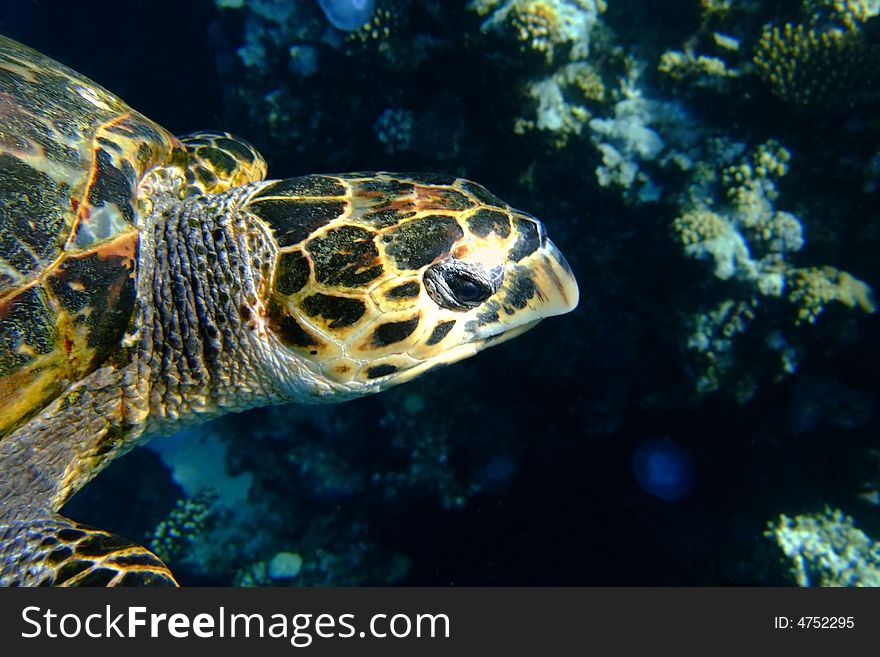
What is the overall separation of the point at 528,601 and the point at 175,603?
1.33 m

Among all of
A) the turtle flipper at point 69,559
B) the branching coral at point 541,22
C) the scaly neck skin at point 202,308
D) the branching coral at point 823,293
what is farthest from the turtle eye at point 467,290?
the branching coral at point 823,293

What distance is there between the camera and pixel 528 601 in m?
1.97

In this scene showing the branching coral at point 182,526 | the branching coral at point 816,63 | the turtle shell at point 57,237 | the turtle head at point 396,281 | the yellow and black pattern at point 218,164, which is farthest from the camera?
the branching coral at point 182,526

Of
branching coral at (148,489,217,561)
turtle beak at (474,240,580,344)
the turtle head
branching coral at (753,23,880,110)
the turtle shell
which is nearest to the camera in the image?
the turtle shell

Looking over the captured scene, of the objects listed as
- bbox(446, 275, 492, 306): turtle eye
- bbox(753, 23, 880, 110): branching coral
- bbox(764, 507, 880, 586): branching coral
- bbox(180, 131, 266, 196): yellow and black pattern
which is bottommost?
bbox(764, 507, 880, 586): branching coral

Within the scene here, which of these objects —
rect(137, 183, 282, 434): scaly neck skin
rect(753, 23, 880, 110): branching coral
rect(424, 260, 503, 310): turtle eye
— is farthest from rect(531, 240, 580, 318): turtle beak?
rect(753, 23, 880, 110): branching coral

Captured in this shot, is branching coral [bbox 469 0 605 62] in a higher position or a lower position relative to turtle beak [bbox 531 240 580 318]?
higher

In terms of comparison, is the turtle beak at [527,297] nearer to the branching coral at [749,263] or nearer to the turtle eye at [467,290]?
the turtle eye at [467,290]

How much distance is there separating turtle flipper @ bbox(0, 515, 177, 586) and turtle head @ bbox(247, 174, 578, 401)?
758 millimetres

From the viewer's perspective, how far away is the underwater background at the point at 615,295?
262cm

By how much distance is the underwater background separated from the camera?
2.62 meters

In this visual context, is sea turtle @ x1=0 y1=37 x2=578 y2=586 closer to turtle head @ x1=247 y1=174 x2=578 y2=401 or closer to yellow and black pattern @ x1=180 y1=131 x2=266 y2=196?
turtle head @ x1=247 y1=174 x2=578 y2=401

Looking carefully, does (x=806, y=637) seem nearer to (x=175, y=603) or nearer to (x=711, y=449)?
(x=711, y=449)

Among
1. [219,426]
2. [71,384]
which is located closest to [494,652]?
[71,384]
